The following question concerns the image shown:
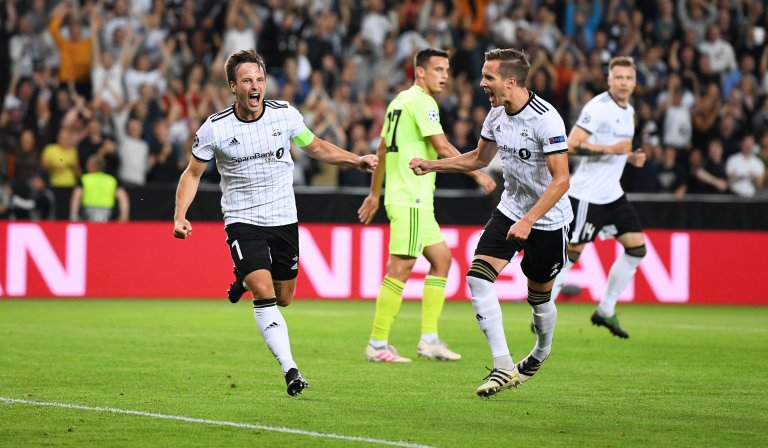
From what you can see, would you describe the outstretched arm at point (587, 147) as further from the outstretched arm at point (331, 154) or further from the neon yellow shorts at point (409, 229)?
the outstretched arm at point (331, 154)

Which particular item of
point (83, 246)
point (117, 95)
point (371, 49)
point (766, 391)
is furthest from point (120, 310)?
point (766, 391)

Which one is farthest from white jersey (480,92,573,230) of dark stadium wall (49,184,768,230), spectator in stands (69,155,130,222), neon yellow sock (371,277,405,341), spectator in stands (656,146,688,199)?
spectator in stands (656,146,688,199)

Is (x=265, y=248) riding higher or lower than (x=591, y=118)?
lower

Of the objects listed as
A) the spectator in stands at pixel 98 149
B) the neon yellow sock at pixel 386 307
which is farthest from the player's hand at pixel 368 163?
the spectator in stands at pixel 98 149

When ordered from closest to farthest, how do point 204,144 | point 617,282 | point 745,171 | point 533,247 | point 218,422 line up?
point 218,422, point 204,144, point 533,247, point 617,282, point 745,171

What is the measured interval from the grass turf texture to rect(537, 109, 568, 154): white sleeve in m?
1.69

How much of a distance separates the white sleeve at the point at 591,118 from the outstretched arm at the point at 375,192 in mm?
2584

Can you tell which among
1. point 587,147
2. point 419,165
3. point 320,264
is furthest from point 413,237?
point 320,264

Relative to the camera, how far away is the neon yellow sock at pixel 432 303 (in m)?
11.5

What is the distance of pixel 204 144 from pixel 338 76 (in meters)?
13.4

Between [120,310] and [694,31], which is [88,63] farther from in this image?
[694,31]

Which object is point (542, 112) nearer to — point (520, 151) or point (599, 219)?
point (520, 151)

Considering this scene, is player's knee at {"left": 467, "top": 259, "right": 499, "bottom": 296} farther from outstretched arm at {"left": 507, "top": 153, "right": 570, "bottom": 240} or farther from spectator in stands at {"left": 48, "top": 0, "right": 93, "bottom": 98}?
spectator in stands at {"left": 48, "top": 0, "right": 93, "bottom": 98}

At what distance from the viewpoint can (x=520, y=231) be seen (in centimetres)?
837
